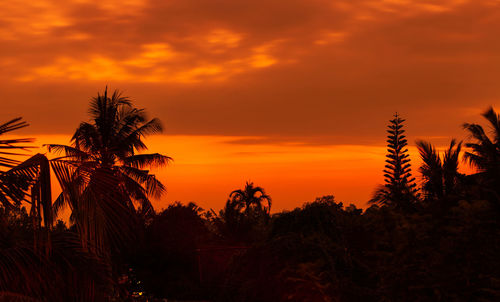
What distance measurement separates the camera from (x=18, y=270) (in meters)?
7.50

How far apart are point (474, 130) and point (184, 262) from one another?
16787 millimetres

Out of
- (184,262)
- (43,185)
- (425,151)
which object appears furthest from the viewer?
(184,262)

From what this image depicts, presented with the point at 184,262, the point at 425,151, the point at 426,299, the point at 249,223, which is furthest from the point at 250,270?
the point at 184,262

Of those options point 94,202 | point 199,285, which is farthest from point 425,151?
point 94,202

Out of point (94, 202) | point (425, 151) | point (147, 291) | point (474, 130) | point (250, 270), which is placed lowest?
point (147, 291)

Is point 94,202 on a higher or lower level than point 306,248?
higher

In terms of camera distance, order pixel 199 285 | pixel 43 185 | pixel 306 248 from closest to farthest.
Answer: pixel 43 185
pixel 306 248
pixel 199 285

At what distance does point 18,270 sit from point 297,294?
4.91 meters

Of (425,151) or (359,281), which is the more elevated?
(425,151)

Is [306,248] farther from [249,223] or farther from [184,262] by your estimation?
[184,262]

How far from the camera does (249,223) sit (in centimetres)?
2478

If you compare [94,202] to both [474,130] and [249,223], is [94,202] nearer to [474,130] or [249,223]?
[249,223]

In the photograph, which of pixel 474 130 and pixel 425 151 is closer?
pixel 425 151

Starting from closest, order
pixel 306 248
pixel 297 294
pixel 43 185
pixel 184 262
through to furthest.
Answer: pixel 43 185, pixel 297 294, pixel 306 248, pixel 184 262
